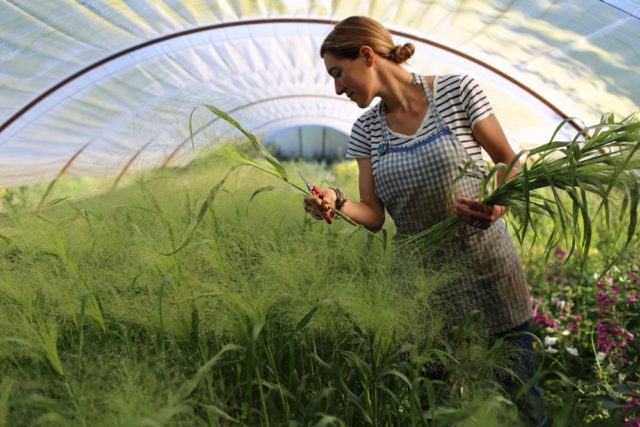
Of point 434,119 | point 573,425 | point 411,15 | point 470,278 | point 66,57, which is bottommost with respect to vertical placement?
point 573,425

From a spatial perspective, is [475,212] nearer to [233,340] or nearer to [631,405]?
[631,405]

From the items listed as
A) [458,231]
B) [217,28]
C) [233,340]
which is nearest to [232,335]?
[233,340]

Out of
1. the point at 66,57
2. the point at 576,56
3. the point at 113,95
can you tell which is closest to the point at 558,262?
the point at 576,56

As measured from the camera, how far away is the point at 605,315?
3.06m

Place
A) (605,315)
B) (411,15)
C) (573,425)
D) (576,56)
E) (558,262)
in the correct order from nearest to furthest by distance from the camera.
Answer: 1. (573,425)
2. (605,315)
3. (576,56)
4. (558,262)
5. (411,15)

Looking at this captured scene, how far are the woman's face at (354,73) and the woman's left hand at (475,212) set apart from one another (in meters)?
0.45

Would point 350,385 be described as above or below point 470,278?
below

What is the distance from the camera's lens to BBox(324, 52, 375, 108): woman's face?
201 cm

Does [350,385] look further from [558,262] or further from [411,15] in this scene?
[411,15]

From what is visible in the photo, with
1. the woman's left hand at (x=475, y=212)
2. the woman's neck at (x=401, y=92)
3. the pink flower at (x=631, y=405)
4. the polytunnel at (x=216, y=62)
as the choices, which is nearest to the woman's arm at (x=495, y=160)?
the woman's left hand at (x=475, y=212)

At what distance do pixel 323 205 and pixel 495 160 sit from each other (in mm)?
489

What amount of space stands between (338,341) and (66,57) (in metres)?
3.48

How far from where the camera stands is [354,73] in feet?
6.57

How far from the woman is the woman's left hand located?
3 centimetres
